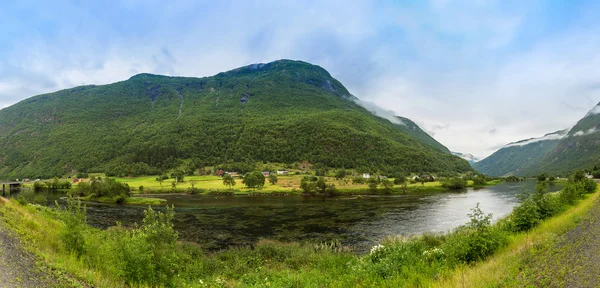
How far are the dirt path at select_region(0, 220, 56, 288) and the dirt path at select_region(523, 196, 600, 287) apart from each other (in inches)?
591

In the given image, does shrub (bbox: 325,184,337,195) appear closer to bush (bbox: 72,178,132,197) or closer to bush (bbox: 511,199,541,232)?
bush (bbox: 72,178,132,197)

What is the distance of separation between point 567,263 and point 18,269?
17.9m

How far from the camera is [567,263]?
8.69 metres

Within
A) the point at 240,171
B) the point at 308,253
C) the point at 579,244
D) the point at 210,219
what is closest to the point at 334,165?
the point at 240,171

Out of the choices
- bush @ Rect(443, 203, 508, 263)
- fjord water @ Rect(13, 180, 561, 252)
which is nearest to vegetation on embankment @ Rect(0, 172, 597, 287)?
bush @ Rect(443, 203, 508, 263)

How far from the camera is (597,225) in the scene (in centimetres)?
1314

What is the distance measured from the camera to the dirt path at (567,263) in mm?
7527

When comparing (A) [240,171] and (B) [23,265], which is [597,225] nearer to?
(B) [23,265]

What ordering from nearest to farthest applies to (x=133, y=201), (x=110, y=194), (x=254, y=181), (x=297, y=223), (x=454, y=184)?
(x=297, y=223) → (x=133, y=201) → (x=110, y=194) → (x=254, y=181) → (x=454, y=184)

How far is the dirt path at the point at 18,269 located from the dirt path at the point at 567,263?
15024 millimetres

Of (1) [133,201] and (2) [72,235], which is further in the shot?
(1) [133,201]

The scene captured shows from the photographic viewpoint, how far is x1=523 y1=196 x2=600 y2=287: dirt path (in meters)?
7.53

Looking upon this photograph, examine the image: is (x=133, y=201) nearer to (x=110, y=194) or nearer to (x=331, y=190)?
(x=110, y=194)

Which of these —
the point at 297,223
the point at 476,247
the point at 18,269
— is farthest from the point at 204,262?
the point at 297,223
